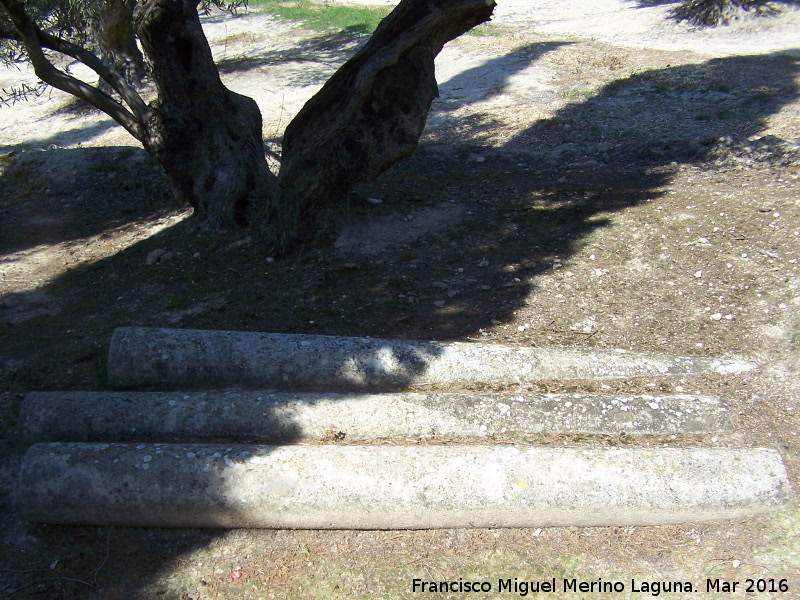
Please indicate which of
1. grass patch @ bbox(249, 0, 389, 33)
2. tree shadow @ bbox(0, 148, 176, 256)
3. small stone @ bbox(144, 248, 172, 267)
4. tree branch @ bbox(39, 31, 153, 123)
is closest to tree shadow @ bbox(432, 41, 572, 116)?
grass patch @ bbox(249, 0, 389, 33)

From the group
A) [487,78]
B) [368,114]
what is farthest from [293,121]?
[487,78]

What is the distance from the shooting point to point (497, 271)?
17.9ft

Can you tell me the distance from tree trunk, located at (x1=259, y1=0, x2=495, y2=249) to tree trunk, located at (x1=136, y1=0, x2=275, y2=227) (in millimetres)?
387

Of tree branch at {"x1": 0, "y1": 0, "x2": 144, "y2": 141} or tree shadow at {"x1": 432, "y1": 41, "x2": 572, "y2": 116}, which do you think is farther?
tree shadow at {"x1": 432, "y1": 41, "x2": 572, "y2": 116}

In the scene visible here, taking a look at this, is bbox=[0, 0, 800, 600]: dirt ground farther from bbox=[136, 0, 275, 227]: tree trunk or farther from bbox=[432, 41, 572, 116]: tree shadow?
bbox=[136, 0, 275, 227]: tree trunk

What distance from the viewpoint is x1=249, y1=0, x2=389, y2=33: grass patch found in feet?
47.0

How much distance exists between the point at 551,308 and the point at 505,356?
1.01m

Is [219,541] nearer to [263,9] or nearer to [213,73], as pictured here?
[213,73]

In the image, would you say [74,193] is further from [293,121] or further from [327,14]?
[327,14]

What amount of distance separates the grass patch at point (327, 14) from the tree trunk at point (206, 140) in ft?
26.1

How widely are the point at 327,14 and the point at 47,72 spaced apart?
10.1 meters

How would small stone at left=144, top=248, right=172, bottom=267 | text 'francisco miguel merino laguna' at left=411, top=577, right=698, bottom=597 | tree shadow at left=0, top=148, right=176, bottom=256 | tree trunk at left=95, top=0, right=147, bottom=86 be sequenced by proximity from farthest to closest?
1. tree shadow at left=0, top=148, right=176, bottom=256
2. tree trunk at left=95, top=0, right=147, bottom=86
3. small stone at left=144, top=248, right=172, bottom=267
4. text 'francisco miguel merino laguna' at left=411, top=577, right=698, bottom=597

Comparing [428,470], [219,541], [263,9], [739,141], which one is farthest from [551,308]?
[263,9]

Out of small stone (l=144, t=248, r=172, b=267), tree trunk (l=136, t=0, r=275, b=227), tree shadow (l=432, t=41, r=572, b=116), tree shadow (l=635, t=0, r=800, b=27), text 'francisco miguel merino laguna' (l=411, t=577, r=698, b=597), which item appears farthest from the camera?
tree shadow (l=635, t=0, r=800, b=27)
